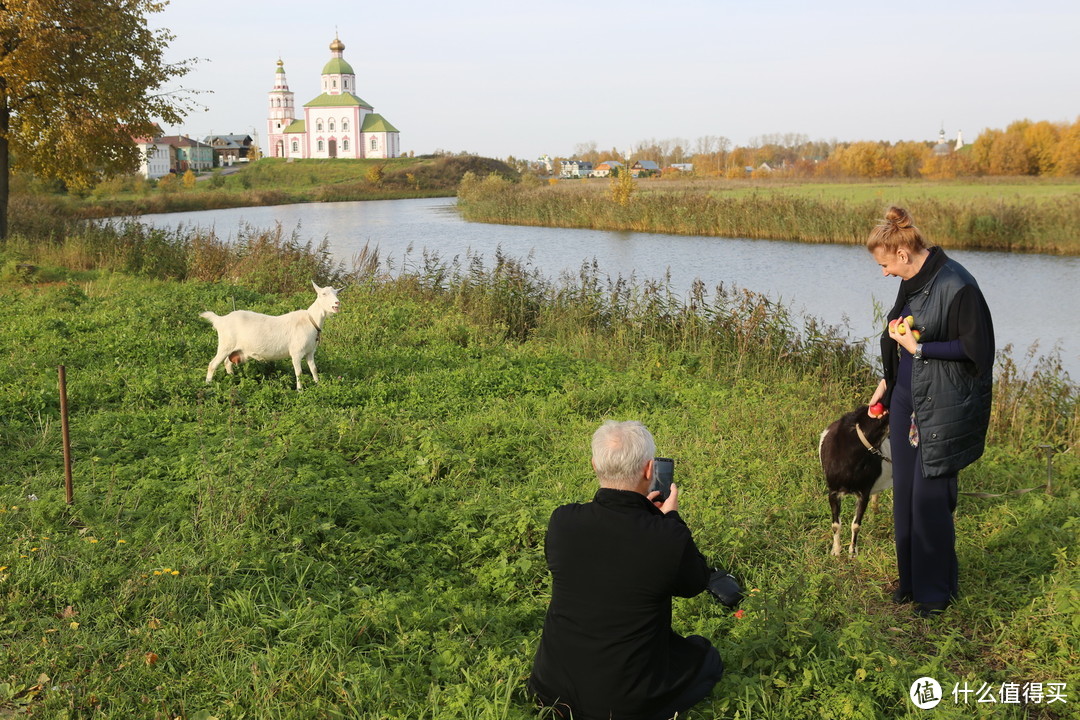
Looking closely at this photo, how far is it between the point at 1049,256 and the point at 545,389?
2129 centimetres

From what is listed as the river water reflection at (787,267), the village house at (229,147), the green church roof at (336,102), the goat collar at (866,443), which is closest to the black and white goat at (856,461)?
the goat collar at (866,443)

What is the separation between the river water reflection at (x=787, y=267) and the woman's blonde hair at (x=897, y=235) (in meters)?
7.89

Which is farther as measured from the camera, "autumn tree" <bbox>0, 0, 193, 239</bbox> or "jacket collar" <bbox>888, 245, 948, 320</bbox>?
"autumn tree" <bbox>0, 0, 193, 239</bbox>

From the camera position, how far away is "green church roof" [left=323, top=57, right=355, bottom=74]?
12394cm

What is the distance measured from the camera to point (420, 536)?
17.1ft

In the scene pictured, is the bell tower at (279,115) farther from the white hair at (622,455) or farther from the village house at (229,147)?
the white hair at (622,455)

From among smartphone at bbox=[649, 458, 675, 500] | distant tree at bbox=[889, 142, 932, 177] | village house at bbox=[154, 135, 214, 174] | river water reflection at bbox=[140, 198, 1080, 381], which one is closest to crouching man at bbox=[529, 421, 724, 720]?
smartphone at bbox=[649, 458, 675, 500]

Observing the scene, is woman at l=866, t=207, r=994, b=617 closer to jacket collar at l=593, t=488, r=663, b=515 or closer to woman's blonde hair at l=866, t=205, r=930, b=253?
woman's blonde hair at l=866, t=205, r=930, b=253

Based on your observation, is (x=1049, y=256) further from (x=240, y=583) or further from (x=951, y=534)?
(x=240, y=583)

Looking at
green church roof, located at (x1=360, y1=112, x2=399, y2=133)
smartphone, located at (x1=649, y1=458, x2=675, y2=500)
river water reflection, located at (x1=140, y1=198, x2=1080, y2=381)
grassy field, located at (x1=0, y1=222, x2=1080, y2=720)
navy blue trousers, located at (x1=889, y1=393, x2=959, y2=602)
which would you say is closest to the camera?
smartphone, located at (x1=649, y1=458, x2=675, y2=500)

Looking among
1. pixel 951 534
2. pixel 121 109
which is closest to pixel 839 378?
pixel 951 534

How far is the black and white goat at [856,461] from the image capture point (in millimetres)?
5121

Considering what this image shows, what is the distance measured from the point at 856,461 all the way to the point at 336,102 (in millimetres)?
126178

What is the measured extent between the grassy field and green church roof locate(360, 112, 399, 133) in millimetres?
114542
